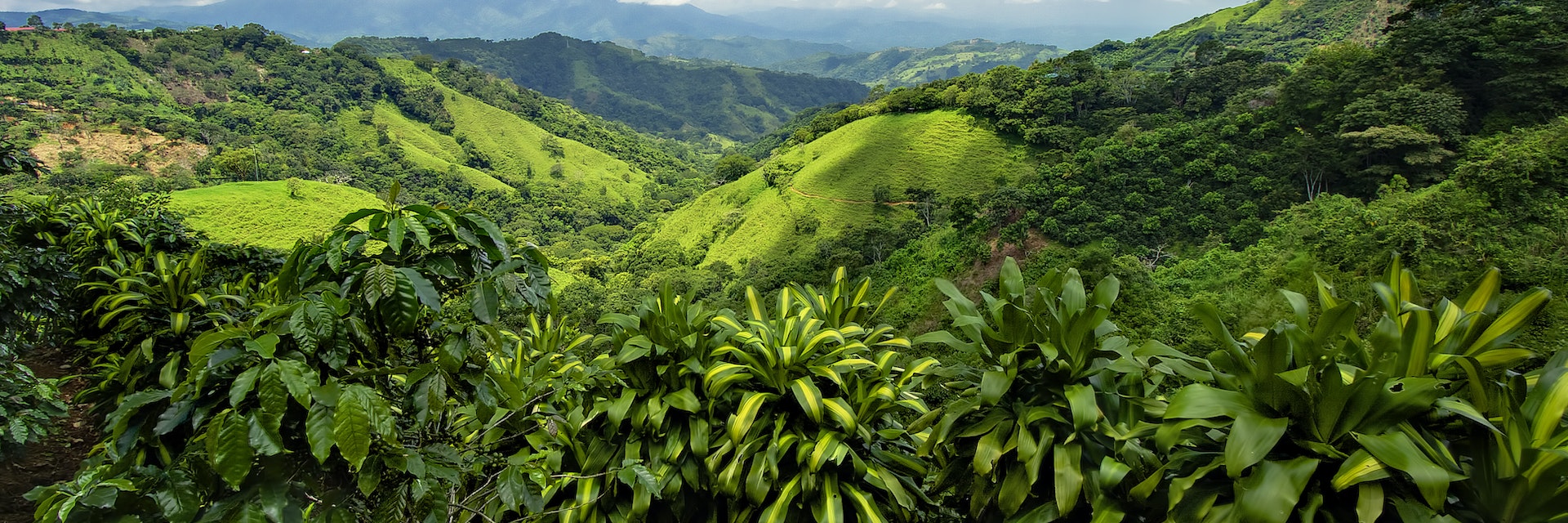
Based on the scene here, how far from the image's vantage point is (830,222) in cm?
3384

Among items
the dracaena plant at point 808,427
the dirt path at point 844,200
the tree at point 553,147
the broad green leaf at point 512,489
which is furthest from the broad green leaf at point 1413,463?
the tree at point 553,147

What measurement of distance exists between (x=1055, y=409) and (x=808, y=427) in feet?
2.90

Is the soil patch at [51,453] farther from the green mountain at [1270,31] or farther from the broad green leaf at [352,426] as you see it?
the green mountain at [1270,31]

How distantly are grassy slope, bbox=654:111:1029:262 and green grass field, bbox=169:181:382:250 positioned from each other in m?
21.1

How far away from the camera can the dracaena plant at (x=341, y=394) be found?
126cm

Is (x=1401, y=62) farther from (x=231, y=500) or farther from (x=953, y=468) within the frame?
(x=231, y=500)

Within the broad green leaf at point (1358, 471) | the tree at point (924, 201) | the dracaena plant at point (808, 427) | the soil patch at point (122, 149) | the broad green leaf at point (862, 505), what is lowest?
A: the tree at point (924, 201)

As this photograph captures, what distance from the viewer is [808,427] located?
2.32 m

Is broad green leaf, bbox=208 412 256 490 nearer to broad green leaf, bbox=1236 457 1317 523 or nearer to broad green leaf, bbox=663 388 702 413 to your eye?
broad green leaf, bbox=663 388 702 413

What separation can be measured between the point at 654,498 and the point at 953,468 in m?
1.13

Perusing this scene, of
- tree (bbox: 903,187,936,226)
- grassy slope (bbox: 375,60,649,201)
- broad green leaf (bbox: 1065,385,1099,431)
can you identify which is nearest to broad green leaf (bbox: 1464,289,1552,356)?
broad green leaf (bbox: 1065,385,1099,431)

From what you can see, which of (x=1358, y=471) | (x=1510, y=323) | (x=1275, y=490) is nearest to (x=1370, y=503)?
(x=1358, y=471)

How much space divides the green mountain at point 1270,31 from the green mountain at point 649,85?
90.5 meters

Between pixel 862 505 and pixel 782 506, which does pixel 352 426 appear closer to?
pixel 782 506
